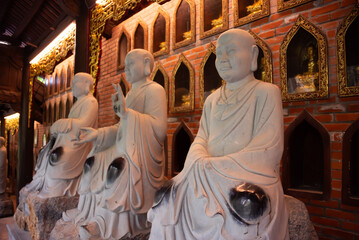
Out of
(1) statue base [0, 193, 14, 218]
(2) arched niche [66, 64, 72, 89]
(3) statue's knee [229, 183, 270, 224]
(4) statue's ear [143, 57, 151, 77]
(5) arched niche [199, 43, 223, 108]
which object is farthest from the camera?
(2) arched niche [66, 64, 72, 89]

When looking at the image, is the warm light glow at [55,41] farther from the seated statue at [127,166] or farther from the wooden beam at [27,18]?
the seated statue at [127,166]

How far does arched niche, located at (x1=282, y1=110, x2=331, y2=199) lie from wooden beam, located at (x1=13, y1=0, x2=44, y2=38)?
542 centimetres

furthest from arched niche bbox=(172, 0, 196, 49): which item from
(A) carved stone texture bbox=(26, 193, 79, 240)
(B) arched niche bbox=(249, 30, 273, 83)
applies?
(A) carved stone texture bbox=(26, 193, 79, 240)

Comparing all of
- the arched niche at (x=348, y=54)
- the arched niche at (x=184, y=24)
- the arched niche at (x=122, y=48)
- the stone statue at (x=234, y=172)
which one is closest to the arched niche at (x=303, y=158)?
the arched niche at (x=348, y=54)

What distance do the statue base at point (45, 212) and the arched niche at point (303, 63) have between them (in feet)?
8.26

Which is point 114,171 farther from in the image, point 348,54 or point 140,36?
point 140,36

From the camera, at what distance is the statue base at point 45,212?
2670 mm

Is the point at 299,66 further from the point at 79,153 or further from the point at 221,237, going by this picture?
the point at 79,153

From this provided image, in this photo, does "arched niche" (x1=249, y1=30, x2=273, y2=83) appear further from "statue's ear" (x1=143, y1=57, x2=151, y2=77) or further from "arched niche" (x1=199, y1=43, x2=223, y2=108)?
"statue's ear" (x1=143, y1=57, x2=151, y2=77)

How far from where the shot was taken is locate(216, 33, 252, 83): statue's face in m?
1.70

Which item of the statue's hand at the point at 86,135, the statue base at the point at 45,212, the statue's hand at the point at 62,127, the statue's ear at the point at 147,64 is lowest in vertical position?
the statue base at the point at 45,212

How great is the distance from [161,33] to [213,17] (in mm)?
969

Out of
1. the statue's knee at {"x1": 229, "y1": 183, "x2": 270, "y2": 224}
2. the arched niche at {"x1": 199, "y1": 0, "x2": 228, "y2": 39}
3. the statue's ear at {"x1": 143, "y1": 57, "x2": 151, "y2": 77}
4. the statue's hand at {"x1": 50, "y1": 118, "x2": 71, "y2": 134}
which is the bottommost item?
the statue's knee at {"x1": 229, "y1": 183, "x2": 270, "y2": 224}

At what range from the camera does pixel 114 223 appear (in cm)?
193
